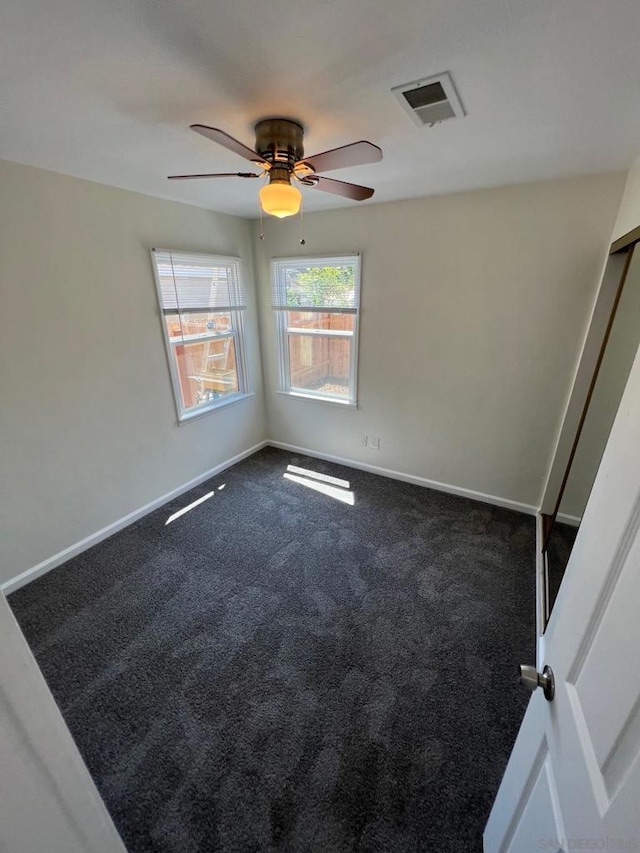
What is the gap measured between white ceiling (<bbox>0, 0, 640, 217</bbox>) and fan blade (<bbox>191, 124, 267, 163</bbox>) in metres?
0.14

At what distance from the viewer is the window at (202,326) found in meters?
2.70

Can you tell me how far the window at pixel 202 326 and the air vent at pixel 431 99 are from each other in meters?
1.97

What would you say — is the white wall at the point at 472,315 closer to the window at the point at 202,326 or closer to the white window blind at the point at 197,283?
the white window blind at the point at 197,283

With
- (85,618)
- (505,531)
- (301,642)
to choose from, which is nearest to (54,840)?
(301,642)

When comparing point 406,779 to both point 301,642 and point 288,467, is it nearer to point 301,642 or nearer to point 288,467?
point 301,642

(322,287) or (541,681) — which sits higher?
(322,287)

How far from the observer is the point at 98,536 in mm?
2520

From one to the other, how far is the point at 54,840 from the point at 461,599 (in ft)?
6.55

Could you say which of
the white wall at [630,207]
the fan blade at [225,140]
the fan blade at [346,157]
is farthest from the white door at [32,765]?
the white wall at [630,207]

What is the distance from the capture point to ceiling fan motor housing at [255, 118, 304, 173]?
53.7 inches

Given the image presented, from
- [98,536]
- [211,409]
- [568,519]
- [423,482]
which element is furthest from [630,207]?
[98,536]

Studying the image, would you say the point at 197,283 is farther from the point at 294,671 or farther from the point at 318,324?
the point at 294,671

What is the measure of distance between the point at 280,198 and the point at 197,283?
1.80 m

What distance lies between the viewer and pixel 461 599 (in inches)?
81.5
